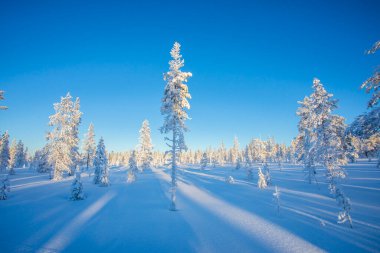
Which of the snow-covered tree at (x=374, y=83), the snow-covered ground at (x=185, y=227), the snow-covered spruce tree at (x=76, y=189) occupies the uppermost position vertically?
the snow-covered tree at (x=374, y=83)

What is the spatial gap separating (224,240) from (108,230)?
7.55 m

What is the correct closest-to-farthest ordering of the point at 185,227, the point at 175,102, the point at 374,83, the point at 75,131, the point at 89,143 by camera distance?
1. the point at 374,83
2. the point at 185,227
3. the point at 175,102
4. the point at 75,131
5. the point at 89,143

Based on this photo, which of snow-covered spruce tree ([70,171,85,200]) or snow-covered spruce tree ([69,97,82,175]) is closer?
snow-covered spruce tree ([70,171,85,200])

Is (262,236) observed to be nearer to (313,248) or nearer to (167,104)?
(313,248)

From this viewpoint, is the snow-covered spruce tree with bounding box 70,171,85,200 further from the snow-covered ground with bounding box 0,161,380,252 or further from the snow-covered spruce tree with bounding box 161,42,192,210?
the snow-covered spruce tree with bounding box 161,42,192,210

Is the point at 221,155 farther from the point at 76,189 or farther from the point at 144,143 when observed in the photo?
the point at 76,189

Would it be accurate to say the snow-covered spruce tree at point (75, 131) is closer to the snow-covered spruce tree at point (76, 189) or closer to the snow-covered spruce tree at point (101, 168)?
the snow-covered spruce tree at point (101, 168)

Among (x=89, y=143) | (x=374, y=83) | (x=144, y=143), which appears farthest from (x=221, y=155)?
(x=374, y=83)

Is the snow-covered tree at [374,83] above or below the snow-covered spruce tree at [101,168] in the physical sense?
above

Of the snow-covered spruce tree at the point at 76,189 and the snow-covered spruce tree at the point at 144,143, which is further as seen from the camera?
the snow-covered spruce tree at the point at 144,143

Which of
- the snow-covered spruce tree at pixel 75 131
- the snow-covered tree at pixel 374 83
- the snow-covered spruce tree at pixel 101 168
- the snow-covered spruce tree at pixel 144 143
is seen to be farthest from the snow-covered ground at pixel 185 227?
the snow-covered spruce tree at pixel 144 143

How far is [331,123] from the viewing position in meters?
22.0

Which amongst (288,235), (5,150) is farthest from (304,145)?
(5,150)

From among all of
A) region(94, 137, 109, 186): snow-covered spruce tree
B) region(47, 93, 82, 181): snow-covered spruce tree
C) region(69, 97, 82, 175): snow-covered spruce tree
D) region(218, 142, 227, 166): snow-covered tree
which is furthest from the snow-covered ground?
region(218, 142, 227, 166): snow-covered tree
